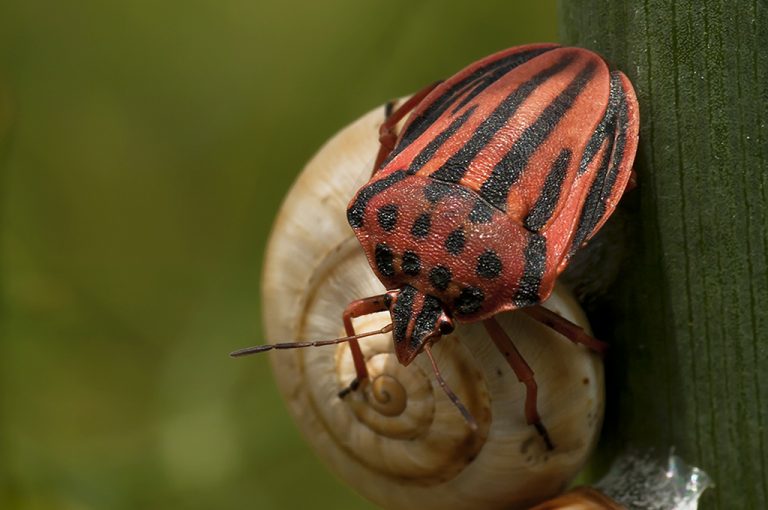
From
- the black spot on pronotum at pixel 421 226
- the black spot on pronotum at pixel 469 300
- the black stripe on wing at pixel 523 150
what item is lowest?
the black spot on pronotum at pixel 469 300

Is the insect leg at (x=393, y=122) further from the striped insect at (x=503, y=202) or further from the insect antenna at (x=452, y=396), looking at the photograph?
the insect antenna at (x=452, y=396)

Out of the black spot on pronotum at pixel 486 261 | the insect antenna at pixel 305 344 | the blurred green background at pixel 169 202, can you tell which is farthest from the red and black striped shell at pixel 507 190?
the blurred green background at pixel 169 202

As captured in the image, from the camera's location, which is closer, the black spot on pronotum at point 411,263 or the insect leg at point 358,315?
the black spot on pronotum at point 411,263

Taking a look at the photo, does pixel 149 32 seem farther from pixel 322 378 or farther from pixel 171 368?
pixel 322 378

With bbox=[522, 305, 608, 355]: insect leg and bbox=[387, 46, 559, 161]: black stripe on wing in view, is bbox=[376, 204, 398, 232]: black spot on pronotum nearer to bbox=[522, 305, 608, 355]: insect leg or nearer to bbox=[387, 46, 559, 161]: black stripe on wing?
bbox=[387, 46, 559, 161]: black stripe on wing

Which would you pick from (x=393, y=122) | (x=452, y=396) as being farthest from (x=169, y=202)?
(x=452, y=396)

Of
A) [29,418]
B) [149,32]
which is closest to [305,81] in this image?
[149,32]
